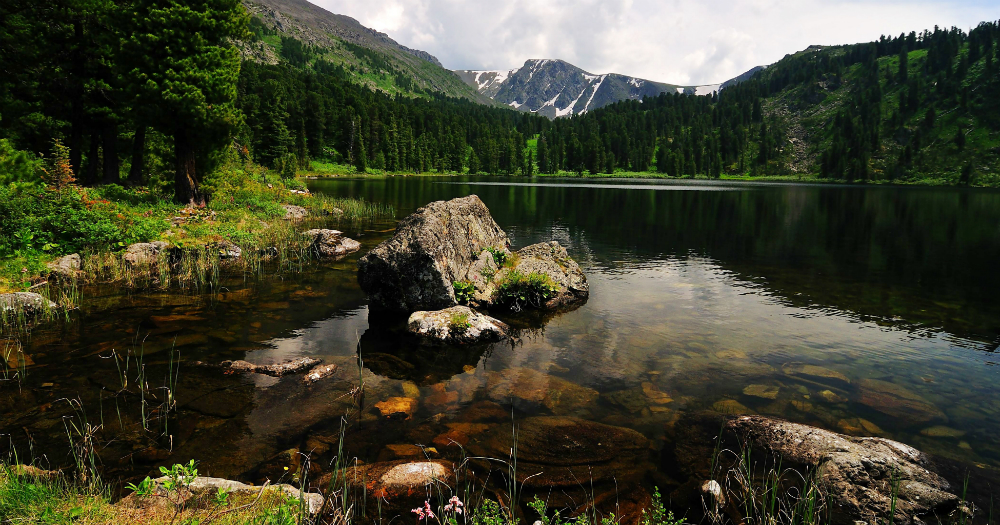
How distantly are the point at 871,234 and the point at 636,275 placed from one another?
1156 inches

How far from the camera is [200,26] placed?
27359 millimetres

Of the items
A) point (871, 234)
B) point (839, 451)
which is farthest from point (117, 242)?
point (871, 234)

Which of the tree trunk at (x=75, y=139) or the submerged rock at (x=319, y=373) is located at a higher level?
the tree trunk at (x=75, y=139)

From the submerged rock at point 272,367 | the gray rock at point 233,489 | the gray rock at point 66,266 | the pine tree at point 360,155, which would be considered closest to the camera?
the gray rock at point 233,489

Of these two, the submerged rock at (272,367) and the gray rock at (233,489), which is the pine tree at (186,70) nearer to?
the submerged rock at (272,367)

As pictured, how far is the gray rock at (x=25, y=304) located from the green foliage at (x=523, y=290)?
48.2 ft

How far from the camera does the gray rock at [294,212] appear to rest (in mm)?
37969

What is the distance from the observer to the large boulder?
1644 centimetres

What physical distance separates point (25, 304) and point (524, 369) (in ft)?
50.8

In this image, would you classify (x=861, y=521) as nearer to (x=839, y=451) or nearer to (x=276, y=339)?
(x=839, y=451)

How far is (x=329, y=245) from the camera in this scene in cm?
2684

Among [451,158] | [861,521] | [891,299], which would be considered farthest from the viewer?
[451,158]

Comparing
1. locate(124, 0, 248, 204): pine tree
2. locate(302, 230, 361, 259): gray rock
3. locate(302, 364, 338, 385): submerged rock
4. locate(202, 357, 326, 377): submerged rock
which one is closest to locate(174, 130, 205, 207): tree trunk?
locate(124, 0, 248, 204): pine tree

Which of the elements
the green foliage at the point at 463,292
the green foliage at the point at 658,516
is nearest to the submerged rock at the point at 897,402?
the green foliage at the point at 658,516
